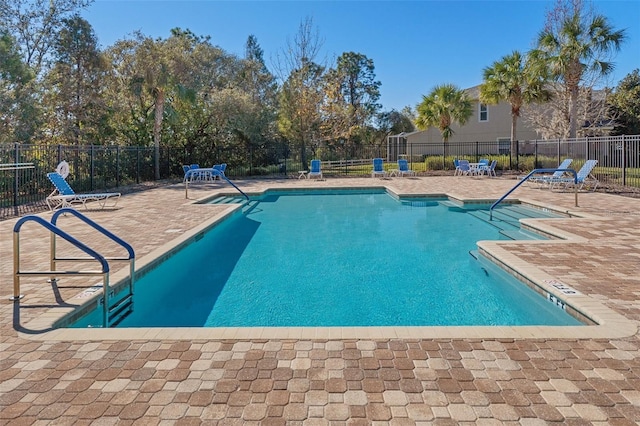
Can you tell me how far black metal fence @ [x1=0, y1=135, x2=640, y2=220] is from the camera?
11.9m

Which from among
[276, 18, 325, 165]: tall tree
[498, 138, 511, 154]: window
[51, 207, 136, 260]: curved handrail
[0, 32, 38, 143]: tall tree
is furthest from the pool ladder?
[498, 138, 511, 154]: window

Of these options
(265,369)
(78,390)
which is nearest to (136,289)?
(78,390)

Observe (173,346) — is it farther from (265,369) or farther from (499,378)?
(499,378)

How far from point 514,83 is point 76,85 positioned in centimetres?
1982

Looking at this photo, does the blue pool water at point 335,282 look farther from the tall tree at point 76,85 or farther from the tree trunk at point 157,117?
the tall tree at point 76,85

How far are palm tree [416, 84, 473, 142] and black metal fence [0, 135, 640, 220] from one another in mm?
1930

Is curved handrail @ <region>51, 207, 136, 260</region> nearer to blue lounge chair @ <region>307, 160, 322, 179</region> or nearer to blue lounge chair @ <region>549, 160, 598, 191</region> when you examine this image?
blue lounge chair @ <region>549, 160, 598, 191</region>

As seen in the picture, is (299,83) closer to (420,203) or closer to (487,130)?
(487,130)

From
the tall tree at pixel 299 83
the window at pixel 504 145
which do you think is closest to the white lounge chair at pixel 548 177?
the tall tree at pixel 299 83

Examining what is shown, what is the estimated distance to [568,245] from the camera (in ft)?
19.4

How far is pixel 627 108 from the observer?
85.5 feet

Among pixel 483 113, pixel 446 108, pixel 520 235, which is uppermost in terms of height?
pixel 483 113

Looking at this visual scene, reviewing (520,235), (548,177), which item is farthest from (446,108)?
(520,235)

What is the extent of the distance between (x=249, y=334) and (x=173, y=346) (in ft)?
1.78
